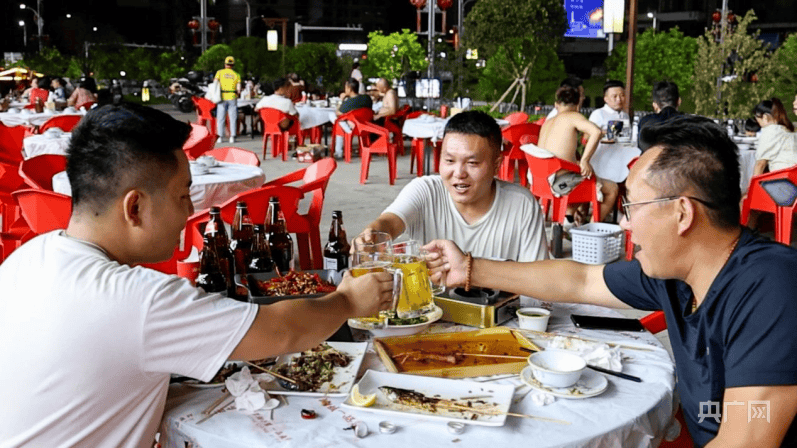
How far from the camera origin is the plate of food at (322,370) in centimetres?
164

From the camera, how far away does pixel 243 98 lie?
14930 mm

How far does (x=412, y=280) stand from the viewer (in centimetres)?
195

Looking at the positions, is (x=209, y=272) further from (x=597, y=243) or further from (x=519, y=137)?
(x=519, y=137)

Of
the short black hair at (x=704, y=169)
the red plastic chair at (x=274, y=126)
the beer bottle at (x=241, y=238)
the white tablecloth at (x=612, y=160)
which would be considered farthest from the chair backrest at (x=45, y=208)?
the red plastic chair at (x=274, y=126)

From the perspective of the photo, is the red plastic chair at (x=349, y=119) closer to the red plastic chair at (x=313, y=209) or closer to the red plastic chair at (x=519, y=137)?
the red plastic chair at (x=519, y=137)

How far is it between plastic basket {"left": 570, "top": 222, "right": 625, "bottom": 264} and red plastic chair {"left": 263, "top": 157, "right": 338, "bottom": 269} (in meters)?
2.06

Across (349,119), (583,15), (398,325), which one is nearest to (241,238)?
(398,325)

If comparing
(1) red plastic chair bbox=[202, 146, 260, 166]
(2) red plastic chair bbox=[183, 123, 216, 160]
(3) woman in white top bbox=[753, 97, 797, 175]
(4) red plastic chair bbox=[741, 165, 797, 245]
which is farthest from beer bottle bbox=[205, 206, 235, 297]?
(3) woman in white top bbox=[753, 97, 797, 175]

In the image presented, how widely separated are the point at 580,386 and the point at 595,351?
0.19m

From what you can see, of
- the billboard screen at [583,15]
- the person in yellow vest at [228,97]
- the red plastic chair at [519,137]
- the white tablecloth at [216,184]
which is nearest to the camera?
the white tablecloth at [216,184]

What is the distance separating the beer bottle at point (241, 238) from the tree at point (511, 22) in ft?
33.1

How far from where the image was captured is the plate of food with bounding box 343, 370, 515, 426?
151 centimetres

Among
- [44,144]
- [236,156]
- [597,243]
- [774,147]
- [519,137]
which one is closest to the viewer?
[597,243]

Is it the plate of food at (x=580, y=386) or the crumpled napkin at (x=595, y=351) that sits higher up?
the crumpled napkin at (x=595, y=351)
